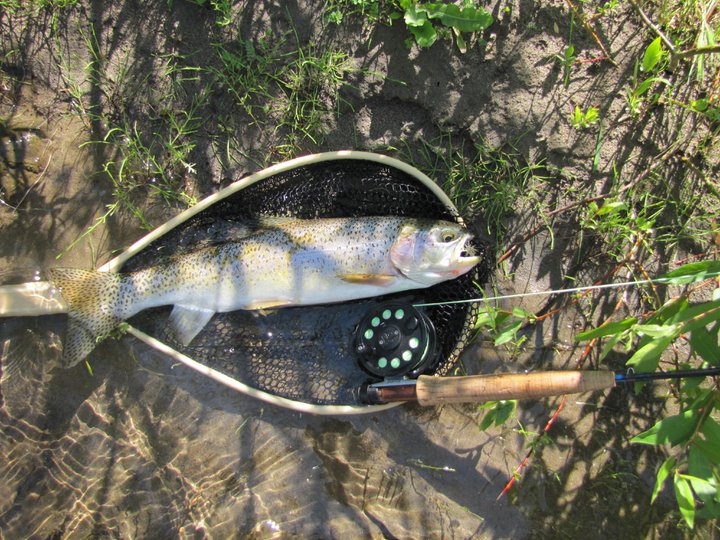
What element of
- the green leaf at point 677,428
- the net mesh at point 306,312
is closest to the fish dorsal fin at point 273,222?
the net mesh at point 306,312

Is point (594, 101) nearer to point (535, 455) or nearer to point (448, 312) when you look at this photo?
point (448, 312)

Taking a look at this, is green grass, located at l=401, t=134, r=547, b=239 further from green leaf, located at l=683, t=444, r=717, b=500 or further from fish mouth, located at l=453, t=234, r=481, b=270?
green leaf, located at l=683, t=444, r=717, b=500

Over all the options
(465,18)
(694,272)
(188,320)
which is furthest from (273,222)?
(694,272)

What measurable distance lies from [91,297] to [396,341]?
182 centimetres

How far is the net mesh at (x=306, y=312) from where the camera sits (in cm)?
316

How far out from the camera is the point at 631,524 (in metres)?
3.22

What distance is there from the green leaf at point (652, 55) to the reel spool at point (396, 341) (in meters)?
2.01

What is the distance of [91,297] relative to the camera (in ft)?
10.1

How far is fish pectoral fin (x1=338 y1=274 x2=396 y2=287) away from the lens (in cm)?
300

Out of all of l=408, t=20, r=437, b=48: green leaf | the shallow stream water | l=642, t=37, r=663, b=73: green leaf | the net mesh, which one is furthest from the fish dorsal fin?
l=642, t=37, r=663, b=73: green leaf

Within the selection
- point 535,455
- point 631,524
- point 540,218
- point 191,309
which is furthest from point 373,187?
point 631,524

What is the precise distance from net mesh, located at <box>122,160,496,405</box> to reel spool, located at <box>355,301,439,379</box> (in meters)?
0.20

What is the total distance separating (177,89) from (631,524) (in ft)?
13.0

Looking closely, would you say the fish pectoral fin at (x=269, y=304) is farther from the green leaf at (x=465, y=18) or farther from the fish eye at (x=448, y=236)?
the green leaf at (x=465, y=18)
